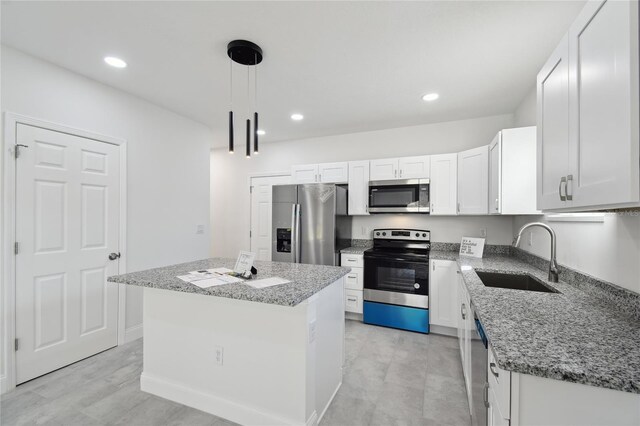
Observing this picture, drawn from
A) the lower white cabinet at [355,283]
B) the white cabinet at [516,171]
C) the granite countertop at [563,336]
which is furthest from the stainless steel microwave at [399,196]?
the granite countertop at [563,336]

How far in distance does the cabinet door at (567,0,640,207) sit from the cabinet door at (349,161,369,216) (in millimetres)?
2714

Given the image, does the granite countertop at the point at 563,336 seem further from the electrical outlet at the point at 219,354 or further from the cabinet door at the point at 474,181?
the electrical outlet at the point at 219,354

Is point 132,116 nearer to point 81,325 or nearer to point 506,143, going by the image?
point 81,325

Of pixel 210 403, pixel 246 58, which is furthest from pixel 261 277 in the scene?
pixel 246 58

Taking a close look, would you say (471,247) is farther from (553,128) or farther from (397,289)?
(553,128)

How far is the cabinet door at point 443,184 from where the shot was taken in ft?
11.1

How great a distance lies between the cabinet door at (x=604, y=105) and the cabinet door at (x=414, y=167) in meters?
→ 2.40

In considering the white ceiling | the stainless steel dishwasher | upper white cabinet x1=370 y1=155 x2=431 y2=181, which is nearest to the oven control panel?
upper white cabinet x1=370 y1=155 x2=431 y2=181

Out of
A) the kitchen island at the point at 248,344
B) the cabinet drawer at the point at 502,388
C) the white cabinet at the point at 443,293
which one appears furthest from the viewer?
Answer: the white cabinet at the point at 443,293

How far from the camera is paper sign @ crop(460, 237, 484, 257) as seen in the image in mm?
3172

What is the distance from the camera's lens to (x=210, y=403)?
6.22 ft

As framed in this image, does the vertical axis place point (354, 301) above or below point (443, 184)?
below

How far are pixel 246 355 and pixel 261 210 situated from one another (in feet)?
10.9

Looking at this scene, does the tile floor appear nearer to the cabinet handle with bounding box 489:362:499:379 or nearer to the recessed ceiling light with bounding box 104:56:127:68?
the cabinet handle with bounding box 489:362:499:379
